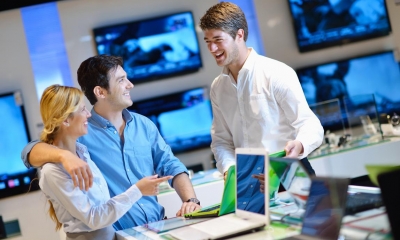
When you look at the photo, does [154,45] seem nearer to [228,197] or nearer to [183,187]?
[183,187]

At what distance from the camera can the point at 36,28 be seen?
6.48 m

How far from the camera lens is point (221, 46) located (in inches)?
123

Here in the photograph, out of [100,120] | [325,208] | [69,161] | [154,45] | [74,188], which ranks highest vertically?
[154,45]

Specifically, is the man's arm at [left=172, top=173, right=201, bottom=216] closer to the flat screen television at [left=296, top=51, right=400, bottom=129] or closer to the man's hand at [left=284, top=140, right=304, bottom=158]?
the man's hand at [left=284, top=140, right=304, bottom=158]

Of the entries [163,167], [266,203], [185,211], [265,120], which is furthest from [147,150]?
[266,203]

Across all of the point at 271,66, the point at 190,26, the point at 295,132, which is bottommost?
the point at 295,132

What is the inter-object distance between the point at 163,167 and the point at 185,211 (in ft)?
1.23

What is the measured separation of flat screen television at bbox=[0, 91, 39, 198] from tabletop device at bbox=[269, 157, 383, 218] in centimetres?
442

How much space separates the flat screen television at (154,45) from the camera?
6.45 metres

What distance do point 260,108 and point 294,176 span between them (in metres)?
1.04

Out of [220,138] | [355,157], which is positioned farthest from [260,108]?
[355,157]

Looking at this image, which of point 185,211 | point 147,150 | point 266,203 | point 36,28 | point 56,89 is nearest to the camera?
point 266,203

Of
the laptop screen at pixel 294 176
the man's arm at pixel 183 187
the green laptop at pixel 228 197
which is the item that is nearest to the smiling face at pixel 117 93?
the man's arm at pixel 183 187

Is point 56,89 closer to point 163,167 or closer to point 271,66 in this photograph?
point 163,167
